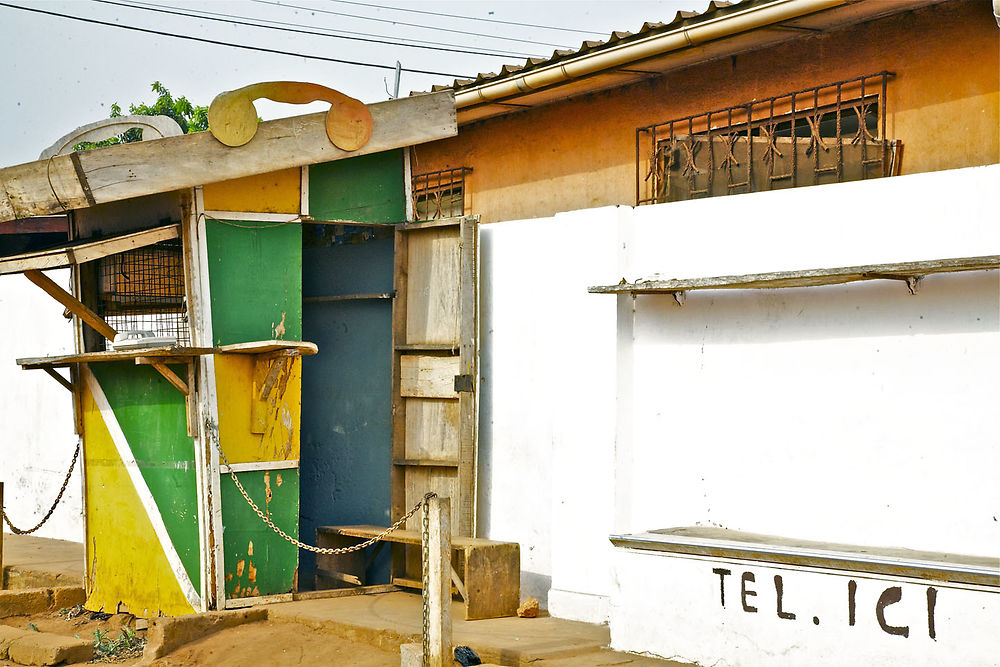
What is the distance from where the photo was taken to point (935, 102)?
27.9 ft

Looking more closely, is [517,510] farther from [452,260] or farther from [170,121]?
[170,121]

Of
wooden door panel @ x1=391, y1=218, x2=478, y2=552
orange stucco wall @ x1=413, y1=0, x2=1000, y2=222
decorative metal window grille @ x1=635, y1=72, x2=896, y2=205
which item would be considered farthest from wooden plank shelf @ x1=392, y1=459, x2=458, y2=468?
decorative metal window grille @ x1=635, y1=72, x2=896, y2=205

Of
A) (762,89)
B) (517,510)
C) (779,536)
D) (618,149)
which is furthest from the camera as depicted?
(618,149)

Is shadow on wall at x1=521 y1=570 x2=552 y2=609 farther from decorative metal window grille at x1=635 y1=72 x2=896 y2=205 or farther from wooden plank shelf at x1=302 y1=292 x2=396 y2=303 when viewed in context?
decorative metal window grille at x1=635 y1=72 x2=896 y2=205

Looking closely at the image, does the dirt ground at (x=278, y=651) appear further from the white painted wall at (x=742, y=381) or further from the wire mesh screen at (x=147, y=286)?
the wire mesh screen at (x=147, y=286)

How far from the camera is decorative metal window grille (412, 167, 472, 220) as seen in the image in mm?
12586

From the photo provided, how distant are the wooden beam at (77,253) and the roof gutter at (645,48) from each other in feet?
12.0

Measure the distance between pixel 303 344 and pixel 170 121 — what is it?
7.10 ft

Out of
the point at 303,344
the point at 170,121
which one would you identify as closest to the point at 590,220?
the point at 303,344

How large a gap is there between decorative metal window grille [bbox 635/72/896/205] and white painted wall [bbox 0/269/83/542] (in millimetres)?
7002

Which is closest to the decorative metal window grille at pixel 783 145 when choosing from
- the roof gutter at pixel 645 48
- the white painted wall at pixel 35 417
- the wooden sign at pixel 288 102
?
the roof gutter at pixel 645 48

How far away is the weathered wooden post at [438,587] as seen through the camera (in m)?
6.25

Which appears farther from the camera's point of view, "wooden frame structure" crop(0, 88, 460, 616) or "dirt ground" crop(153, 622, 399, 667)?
"wooden frame structure" crop(0, 88, 460, 616)

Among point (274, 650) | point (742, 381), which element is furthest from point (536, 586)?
point (742, 381)
